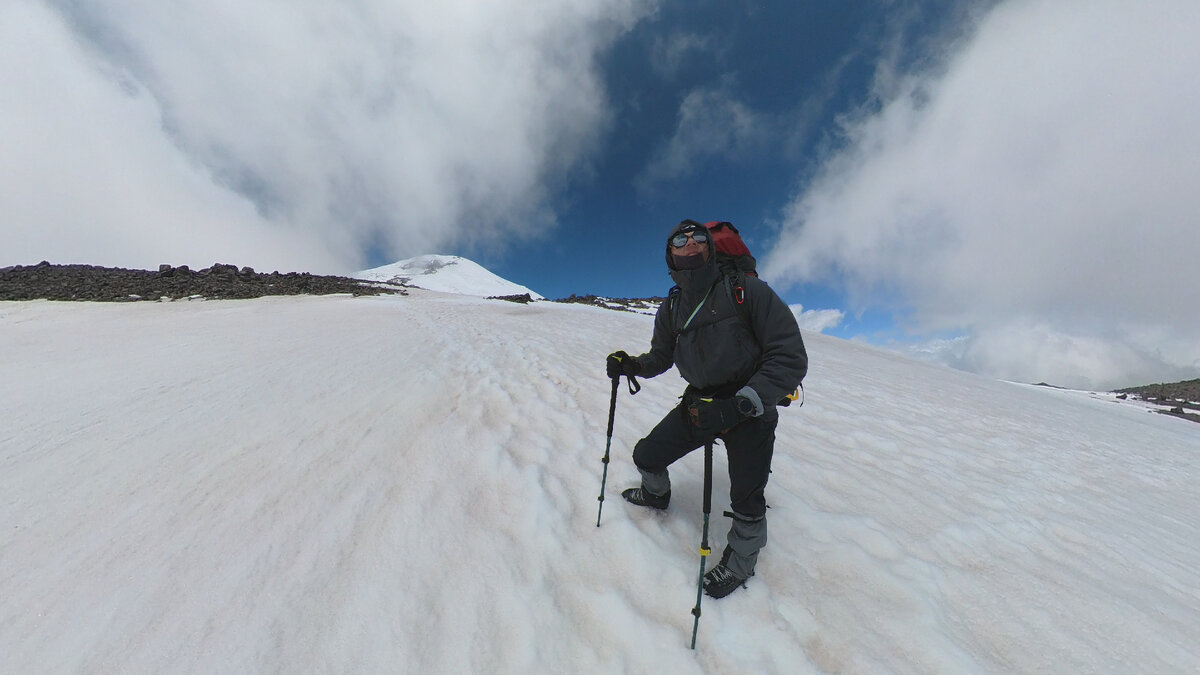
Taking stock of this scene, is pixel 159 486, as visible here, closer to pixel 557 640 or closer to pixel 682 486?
pixel 557 640

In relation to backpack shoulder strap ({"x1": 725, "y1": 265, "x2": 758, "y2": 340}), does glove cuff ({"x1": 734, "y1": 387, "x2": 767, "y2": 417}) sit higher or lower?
lower

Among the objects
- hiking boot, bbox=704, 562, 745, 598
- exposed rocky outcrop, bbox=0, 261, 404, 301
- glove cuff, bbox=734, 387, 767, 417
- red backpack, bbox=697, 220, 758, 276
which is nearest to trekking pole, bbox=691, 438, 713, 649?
hiking boot, bbox=704, 562, 745, 598

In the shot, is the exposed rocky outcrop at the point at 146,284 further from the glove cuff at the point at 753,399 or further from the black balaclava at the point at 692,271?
the glove cuff at the point at 753,399

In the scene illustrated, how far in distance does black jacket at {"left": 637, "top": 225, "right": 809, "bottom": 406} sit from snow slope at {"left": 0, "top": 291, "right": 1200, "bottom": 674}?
1.44 meters

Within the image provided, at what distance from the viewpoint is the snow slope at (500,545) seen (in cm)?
216

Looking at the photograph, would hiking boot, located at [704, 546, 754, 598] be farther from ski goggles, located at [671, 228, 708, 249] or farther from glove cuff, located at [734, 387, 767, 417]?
ski goggles, located at [671, 228, 708, 249]

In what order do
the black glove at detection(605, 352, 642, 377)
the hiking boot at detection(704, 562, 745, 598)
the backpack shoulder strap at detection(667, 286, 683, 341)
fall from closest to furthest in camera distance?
the hiking boot at detection(704, 562, 745, 598) < the backpack shoulder strap at detection(667, 286, 683, 341) < the black glove at detection(605, 352, 642, 377)

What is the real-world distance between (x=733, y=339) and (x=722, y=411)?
514mm

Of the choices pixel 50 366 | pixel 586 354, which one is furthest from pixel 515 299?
pixel 50 366

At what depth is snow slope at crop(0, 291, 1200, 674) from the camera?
2.16 m

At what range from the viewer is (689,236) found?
277 centimetres

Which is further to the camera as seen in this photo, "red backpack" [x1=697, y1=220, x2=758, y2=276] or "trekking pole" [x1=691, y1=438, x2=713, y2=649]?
"red backpack" [x1=697, y1=220, x2=758, y2=276]

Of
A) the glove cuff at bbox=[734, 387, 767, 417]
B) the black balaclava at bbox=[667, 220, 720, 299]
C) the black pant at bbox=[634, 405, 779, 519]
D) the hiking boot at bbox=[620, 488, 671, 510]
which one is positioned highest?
the black balaclava at bbox=[667, 220, 720, 299]

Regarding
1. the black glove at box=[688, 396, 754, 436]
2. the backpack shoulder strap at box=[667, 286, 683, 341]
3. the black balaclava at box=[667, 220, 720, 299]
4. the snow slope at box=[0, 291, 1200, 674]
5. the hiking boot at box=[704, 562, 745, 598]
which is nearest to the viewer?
the snow slope at box=[0, 291, 1200, 674]
